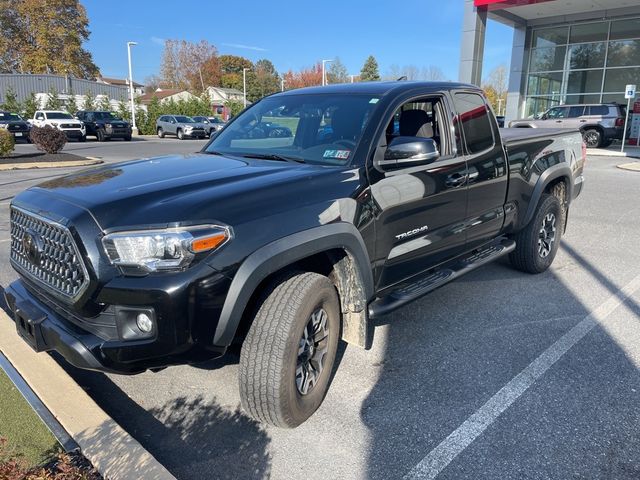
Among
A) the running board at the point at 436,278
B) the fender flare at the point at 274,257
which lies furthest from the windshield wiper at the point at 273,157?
the running board at the point at 436,278

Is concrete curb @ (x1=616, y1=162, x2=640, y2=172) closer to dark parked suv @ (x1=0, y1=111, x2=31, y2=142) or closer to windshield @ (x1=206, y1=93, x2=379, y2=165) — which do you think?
windshield @ (x1=206, y1=93, x2=379, y2=165)

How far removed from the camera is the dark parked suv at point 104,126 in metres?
30.2

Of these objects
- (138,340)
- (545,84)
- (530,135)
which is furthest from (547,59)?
(138,340)

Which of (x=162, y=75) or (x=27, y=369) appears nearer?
(x=27, y=369)

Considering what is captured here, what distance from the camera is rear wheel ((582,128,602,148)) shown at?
2262 centimetres

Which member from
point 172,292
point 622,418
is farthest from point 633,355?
point 172,292

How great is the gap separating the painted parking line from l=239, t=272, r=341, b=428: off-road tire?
708 millimetres

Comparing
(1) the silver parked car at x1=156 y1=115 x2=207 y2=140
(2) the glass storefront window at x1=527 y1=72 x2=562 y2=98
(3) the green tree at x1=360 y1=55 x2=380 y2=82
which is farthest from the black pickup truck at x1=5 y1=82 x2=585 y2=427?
(3) the green tree at x1=360 y1=55 x2=380 y2=82

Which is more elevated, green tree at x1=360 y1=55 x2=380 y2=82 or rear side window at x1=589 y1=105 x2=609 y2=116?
green tree at x1=360 y1=55 x2=380 y2=82

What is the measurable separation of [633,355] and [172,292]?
10.7 ft

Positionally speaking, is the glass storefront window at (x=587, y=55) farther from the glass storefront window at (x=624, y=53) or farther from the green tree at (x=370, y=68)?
the green tree at (x=370, y=68)

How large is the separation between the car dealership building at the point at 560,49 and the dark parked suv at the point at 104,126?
1945 cm

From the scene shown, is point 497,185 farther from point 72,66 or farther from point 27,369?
point 72,66

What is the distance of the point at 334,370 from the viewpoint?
3529 millimetres
